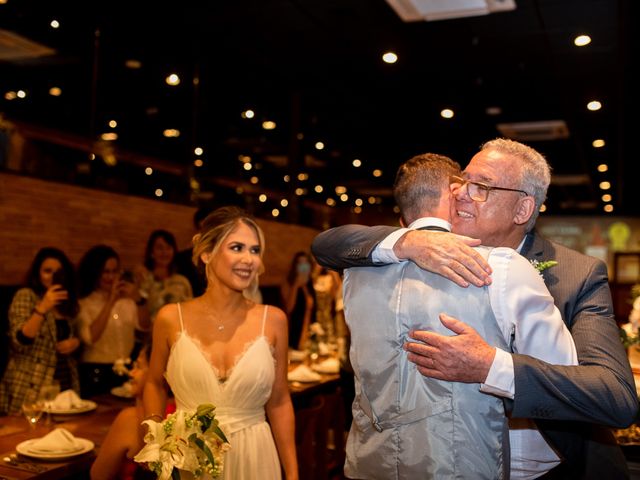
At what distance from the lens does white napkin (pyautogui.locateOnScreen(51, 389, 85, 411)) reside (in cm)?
320

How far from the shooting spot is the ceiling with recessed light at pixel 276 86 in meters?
5.71

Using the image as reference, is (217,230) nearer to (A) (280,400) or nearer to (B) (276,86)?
(A) (280,400)

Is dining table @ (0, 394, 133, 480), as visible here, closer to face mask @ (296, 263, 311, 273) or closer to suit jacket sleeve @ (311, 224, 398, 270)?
suit jacket sleeve @ (311, 224, 398, 270)

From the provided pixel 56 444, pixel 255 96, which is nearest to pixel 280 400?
pixel 56 444

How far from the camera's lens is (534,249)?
6.57ft

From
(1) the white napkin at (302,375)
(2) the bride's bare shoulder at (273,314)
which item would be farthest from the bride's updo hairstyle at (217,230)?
(1) the white napkin at (302,375)

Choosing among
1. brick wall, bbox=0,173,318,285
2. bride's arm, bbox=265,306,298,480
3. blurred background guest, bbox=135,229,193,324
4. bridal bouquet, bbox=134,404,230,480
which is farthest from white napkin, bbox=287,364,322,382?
bridal bouquet, bbox=134,404,230,480

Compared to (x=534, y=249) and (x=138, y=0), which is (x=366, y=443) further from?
(x=138, y=0)

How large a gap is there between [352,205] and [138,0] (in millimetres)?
10012

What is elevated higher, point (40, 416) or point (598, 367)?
point (598, 367)

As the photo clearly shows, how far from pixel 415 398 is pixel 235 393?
1.28 m

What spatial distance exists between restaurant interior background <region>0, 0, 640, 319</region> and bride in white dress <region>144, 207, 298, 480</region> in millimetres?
2888

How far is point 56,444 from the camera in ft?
8.38

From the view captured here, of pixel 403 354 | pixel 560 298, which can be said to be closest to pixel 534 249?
pixel 560 298
